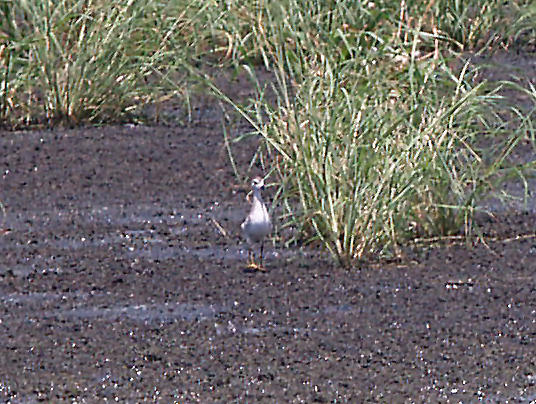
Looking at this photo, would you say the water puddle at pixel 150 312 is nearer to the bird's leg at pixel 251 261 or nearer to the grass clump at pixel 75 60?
the bird's leg at pixel 251 261

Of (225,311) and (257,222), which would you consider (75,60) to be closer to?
(257,222)

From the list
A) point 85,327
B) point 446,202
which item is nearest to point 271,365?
point 85,327

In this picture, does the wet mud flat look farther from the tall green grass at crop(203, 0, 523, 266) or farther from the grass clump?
the grass clump

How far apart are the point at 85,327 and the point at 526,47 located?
9.70m

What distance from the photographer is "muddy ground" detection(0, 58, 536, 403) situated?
5.49 m

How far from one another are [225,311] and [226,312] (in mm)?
20

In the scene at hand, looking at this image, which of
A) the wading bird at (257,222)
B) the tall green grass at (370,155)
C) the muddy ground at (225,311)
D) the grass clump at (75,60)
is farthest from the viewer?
the grass clump at (75,60)

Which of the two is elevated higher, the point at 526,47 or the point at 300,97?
the point at 300,97

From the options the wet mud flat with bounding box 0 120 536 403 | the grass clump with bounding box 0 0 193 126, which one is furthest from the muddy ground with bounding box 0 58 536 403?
the grass clump with bounding box 0 0 193 126

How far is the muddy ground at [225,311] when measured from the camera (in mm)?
5488

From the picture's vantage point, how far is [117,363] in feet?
18.8

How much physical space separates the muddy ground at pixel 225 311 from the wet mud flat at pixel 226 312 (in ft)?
0.04

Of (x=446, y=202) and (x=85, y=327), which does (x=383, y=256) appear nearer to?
(x=446, y=202)

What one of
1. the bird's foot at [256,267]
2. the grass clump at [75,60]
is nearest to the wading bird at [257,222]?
the bird's foot at [256,267]
